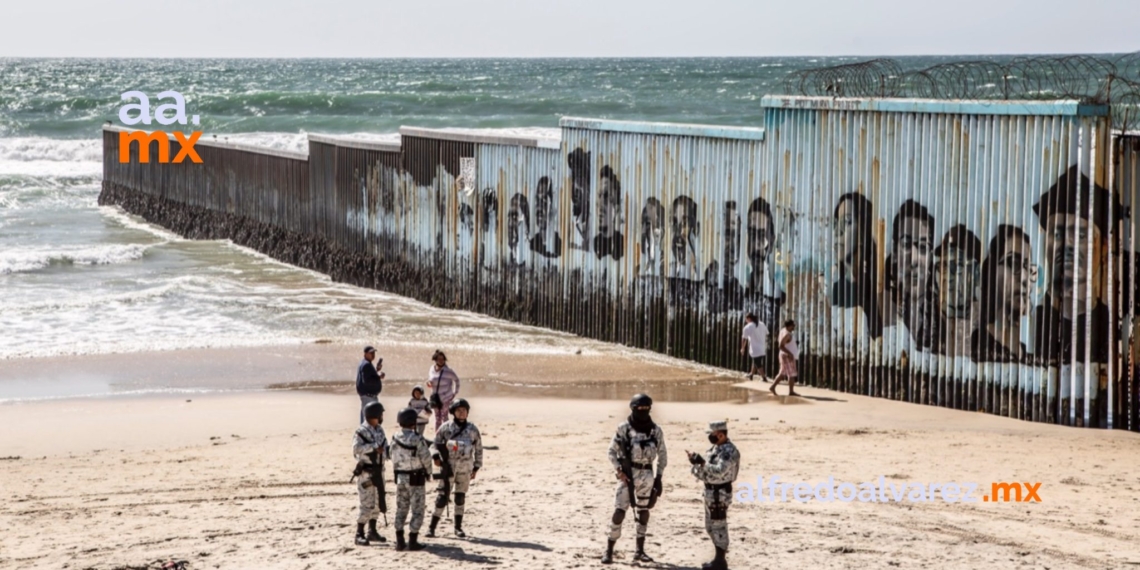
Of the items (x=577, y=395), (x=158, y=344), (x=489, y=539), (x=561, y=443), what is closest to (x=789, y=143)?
(x=577, y=395)

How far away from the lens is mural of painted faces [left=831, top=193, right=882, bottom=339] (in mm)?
18250

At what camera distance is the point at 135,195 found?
45906mm

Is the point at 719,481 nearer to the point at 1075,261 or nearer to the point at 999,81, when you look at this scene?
the point at 1075,261

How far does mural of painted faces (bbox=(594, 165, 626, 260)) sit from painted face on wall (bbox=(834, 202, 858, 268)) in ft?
13.6

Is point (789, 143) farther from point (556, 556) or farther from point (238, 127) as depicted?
point (238, 127)

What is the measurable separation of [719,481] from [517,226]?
13.7m

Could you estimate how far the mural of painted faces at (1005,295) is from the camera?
16578 millimetres

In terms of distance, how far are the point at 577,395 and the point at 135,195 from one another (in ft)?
98.5

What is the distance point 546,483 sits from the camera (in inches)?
544

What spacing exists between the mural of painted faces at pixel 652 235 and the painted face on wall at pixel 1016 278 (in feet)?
18.8

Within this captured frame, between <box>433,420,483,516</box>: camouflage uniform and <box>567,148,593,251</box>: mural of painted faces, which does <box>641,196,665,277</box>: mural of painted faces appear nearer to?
<box>567,148,593,251</box>: mural of painted faces

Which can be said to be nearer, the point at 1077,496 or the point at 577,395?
the point at 1077,496

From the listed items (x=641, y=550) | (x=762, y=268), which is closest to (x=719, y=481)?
(x=641, y=550)

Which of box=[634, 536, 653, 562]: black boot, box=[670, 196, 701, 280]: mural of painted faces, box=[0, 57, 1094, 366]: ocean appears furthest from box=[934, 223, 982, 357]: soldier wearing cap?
box=[634, 536, 653, 562]: black boot
